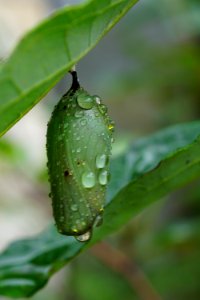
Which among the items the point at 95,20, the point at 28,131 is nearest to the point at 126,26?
the point at 28,131

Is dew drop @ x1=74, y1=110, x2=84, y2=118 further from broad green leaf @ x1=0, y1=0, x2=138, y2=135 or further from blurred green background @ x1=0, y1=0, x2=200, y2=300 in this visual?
→ blurred green background @ x1=0, y1=0, x2=200, y2=300

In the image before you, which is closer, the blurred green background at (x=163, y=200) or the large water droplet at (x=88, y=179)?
the large water droplet at (x=88, y=179)

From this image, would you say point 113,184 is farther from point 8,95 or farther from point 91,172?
point 8,95

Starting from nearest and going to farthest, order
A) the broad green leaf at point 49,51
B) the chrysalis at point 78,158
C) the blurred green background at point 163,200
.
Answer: the broad green leaf at point 49,51 < the chrysalis at point 78,158 < the blurred green background at point 163,200

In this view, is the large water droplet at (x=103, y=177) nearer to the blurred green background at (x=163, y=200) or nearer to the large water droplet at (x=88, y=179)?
the large water droplet at (x=88, y=179)

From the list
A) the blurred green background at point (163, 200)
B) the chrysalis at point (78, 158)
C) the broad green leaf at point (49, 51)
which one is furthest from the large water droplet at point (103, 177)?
the blurred green background at point (163, 200)

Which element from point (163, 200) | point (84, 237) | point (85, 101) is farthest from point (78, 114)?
point (163, 200)

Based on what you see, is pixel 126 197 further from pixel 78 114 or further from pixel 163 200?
pixel 163 200
